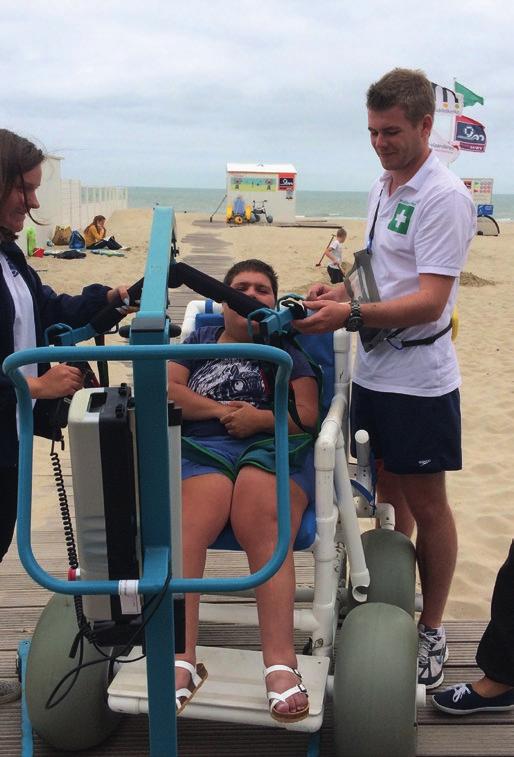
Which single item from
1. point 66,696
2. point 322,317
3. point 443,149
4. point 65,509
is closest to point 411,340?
point 322,317

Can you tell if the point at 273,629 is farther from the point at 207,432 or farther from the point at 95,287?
the point at 95,287

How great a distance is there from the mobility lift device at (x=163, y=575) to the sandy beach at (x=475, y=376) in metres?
1.06

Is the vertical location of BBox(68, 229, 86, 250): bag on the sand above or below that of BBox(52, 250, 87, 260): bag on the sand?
above

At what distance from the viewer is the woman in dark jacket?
1.96 meters

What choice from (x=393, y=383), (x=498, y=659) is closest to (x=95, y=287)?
(x=393, y=383)

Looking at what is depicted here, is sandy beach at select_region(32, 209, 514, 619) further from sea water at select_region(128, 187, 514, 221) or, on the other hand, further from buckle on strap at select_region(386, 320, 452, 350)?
sea water at select_region(128, 187, 514, 221)

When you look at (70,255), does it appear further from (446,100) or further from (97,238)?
(446,100)

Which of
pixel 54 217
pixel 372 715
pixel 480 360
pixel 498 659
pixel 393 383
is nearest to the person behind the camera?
pixel 372 715

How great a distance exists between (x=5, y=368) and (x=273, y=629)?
3.76 ft

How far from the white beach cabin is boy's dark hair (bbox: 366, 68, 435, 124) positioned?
30.5 m

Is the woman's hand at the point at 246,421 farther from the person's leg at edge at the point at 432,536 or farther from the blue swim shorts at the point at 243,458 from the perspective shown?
the person's leg at edge at the point at 432,536

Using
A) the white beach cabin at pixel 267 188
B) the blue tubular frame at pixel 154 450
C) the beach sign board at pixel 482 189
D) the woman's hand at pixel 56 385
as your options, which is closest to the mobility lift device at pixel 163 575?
the blue tubular frame at pixel 154 450

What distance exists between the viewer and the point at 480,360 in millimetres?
7645

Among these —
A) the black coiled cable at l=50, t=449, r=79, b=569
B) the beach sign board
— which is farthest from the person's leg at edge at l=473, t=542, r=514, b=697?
the beach sign board
